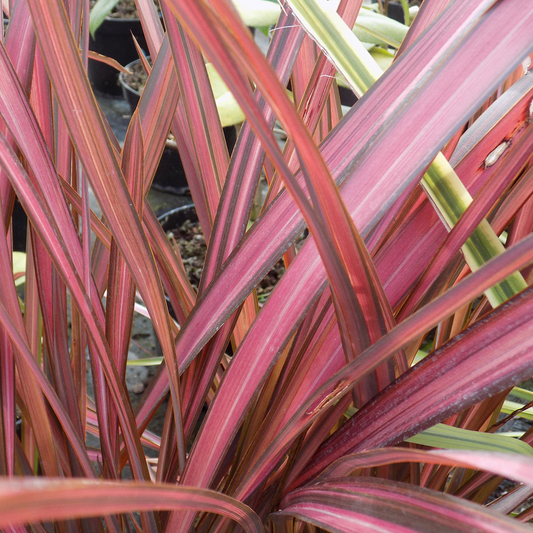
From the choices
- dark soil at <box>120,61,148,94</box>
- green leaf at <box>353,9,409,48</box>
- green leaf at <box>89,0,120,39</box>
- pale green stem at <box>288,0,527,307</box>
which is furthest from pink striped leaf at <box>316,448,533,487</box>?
dark soil at <box>120,61,148,94</box>

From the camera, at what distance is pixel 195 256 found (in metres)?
1.17

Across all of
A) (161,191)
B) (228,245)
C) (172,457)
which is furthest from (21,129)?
(161,191)

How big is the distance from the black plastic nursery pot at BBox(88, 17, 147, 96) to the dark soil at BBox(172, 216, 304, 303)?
40.5 inches

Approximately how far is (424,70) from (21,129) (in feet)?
0.75

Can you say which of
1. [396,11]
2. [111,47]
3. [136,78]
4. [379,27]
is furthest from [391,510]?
[396,11]

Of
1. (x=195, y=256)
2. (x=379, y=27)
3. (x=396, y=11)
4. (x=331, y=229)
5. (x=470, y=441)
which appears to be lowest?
(x=195, y=256)

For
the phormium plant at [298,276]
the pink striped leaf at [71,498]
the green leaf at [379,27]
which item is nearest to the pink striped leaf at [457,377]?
the phormium plant at [298,276]

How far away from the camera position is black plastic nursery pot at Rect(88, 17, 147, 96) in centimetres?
192

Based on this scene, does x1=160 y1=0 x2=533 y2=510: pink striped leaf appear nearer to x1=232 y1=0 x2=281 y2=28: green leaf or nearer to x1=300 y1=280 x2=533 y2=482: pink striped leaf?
x1=300 y1=280 x2=533 y2=482: pink striped leaf

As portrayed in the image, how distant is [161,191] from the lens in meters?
1.51

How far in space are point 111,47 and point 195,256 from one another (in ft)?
4.28

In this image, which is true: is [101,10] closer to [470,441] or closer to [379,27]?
[379,27]

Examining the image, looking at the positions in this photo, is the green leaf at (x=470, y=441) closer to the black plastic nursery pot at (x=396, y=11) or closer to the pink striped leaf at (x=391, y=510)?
the pink striped leaf at (x=391, y=510)

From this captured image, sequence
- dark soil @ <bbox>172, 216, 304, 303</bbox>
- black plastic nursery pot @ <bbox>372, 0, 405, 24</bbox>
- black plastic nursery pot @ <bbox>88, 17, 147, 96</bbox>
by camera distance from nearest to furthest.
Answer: dark soil @ <bbox>172, 216, 304, 303</bbox>, black plastic nursery pot @ <bbox>88, 17, 147, 96</bbox>, black plastic nursery pot @ <bbox>372, 0, 405, 24</bbox>
